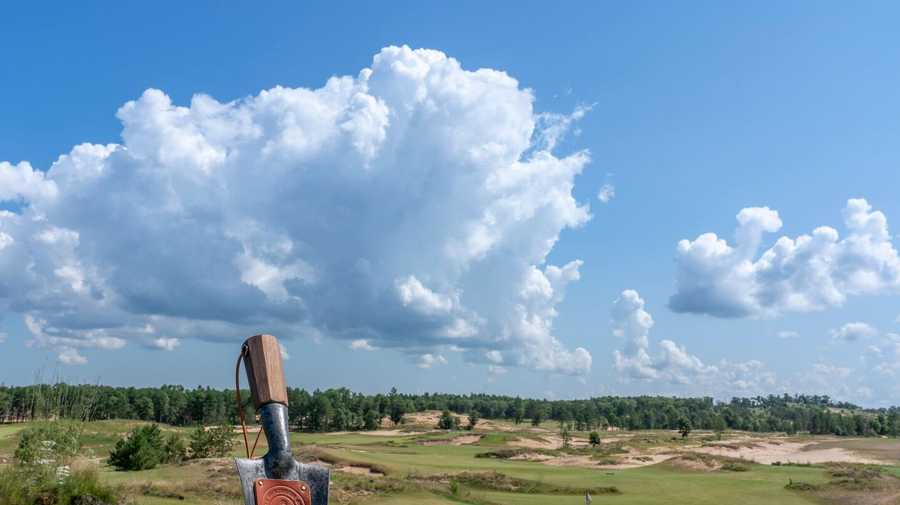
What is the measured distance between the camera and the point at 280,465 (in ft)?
9.50

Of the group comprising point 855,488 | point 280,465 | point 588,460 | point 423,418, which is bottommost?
point 423,418

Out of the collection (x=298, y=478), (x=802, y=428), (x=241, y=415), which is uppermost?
(x=241, y=415)

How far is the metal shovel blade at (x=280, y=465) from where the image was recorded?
9.43 feet

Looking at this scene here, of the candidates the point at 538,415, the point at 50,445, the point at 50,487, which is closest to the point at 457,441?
the point at 538,415

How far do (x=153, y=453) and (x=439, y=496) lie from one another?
16.4 meters

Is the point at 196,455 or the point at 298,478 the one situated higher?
the point at 298,478

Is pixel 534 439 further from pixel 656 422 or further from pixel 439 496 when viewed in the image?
pixel 656 422

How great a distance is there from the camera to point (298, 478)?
292 centimetres

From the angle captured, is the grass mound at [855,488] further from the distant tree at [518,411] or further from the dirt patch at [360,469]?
the distant tree at [518,411]

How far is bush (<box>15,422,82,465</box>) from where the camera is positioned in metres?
14.6

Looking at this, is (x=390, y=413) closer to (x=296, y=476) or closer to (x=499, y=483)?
(x=499, y=483)

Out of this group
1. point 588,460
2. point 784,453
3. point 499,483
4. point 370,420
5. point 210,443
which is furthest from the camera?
point 370,420

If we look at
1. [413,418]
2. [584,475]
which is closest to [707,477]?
[584,475]

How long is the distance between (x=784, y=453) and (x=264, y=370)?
325 feet
